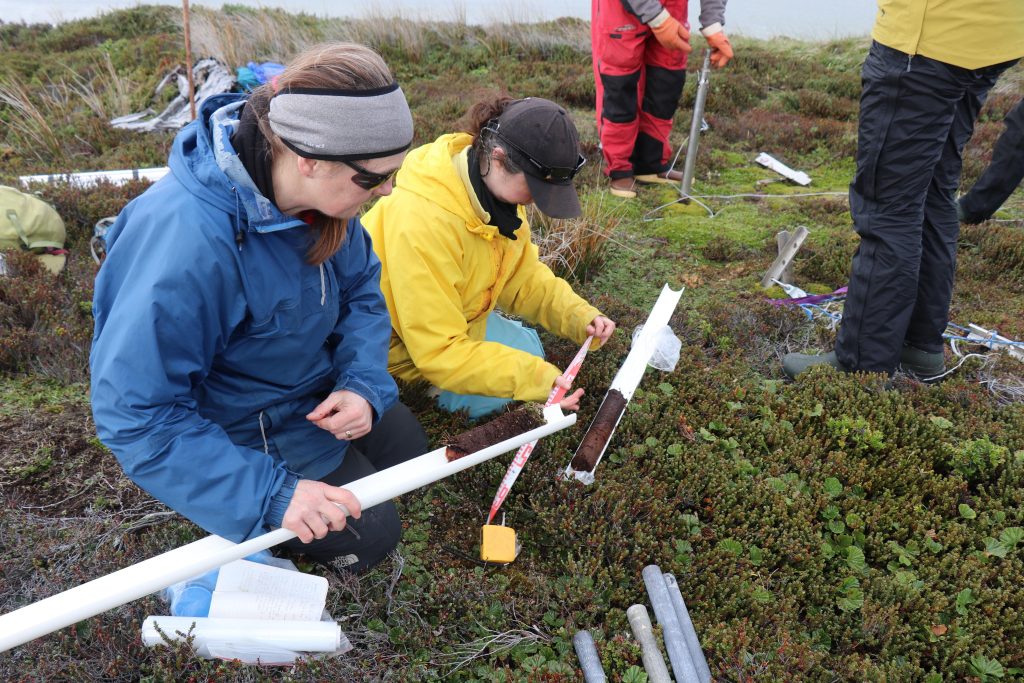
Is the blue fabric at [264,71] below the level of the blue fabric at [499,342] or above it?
above

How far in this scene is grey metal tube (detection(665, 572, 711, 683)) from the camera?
2.46 m

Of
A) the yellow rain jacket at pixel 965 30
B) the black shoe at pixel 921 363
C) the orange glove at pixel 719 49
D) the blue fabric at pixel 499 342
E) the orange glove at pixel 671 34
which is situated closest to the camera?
the yellow rain jacket at pixel 965 30

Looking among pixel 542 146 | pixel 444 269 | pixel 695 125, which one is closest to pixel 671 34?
pixel 695 125

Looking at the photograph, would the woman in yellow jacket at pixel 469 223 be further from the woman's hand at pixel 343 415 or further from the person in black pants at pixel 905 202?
the person in black pants at pixel 905 202

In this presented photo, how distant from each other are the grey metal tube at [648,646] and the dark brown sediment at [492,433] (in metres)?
0.84

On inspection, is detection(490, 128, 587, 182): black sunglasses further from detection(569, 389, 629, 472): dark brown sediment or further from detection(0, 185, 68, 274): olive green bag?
detection(0, 185, 68, 274): olive green bag

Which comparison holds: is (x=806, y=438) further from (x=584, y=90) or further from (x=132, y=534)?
(x=584, y=90)

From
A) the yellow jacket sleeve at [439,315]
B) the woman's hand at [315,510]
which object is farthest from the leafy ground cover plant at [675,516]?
the woman's hand at [315,510]

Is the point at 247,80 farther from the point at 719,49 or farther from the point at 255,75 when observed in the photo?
the point at 719,49

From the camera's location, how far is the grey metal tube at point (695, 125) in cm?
602

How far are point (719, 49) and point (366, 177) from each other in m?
5.23

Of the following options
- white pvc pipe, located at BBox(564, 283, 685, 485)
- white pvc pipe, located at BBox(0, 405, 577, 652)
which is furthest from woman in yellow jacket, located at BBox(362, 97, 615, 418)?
white pvc pipe, located at BBox(0, 405, 577, 652)

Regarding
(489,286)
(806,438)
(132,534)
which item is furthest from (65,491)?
(806,438)

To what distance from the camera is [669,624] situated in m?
2.58
